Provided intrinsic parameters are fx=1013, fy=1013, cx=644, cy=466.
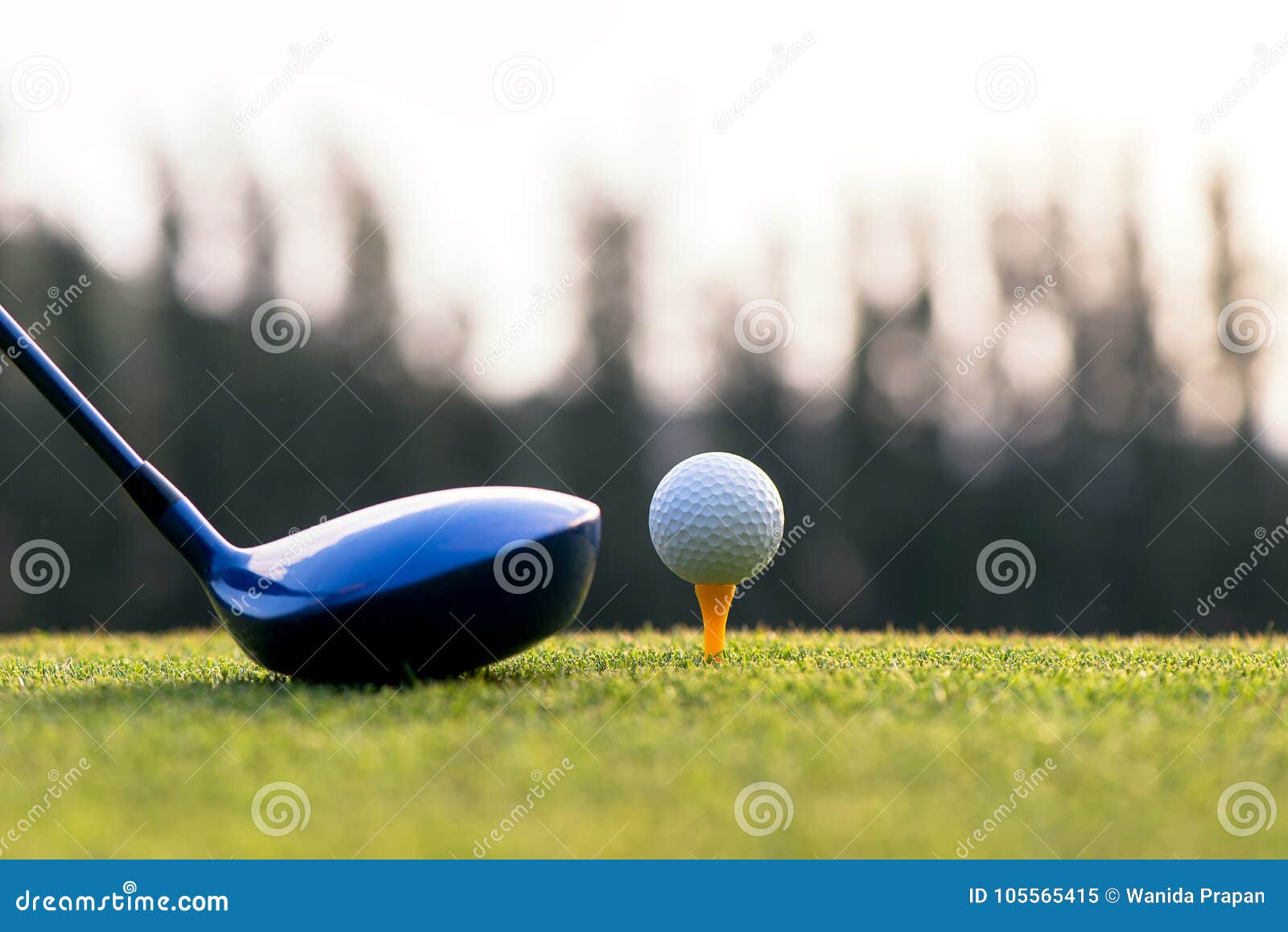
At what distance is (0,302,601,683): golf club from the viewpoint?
15.1ft

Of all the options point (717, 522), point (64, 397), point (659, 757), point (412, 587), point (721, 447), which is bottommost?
point (721, 447)

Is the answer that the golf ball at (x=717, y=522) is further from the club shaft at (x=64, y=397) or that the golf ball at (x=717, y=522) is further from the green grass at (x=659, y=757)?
the club shaft at (x=64, y=397)

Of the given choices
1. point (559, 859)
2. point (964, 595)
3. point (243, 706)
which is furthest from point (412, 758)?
point (964, 595)

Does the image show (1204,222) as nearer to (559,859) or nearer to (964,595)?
(964,595)

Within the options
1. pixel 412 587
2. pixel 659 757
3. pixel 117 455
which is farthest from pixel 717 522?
pixel 117 455

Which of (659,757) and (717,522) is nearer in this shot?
(659,757)

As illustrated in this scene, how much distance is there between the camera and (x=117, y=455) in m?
4.86

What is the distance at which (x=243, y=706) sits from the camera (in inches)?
170

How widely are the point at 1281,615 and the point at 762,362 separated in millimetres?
9930

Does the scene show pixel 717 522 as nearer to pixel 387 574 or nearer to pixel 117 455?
pixel 387 574

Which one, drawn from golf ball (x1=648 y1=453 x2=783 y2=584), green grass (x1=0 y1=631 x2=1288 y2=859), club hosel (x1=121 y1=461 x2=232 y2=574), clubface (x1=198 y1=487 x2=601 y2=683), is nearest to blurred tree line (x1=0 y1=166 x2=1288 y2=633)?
golf ball (x1=648 y1=453 x2=783 y2=584)

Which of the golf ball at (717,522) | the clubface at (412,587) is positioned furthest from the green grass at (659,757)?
the golf ball at (717,522)

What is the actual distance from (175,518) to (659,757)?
9.60 feet

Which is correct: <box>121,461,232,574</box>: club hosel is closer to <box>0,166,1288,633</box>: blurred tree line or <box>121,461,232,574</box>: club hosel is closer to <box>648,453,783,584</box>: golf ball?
<box>648,453,783,584</box>: golf ball
